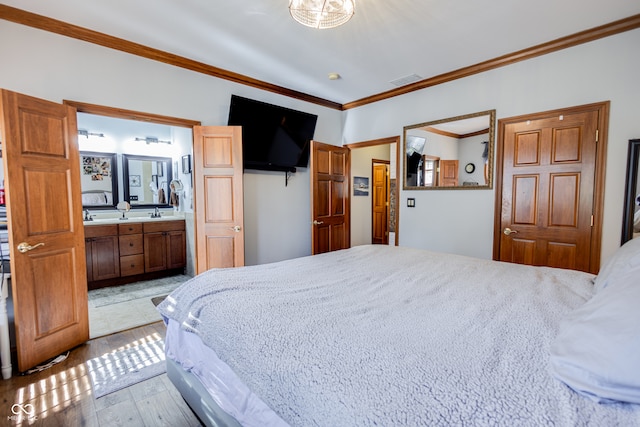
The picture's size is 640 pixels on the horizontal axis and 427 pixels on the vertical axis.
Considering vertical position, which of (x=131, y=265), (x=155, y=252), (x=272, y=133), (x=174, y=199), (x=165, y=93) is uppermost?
(x=165, y=93)

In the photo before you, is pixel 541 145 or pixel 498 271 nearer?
pixel 498 271

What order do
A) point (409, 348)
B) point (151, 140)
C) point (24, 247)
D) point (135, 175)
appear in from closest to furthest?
point (409, 348)
point (24, 247)
point (135, 175)
point (151, 140)

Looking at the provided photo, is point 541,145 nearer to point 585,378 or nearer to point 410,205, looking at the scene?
point 410,205

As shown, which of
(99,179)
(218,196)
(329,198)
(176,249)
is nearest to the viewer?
(218,196)

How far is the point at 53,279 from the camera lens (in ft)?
7.61

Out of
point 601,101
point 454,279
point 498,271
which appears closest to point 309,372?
point 454,279

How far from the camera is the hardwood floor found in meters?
1.71

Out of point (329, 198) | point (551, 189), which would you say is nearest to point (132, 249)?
point (329, 198)

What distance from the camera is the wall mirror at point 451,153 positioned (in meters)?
3.23

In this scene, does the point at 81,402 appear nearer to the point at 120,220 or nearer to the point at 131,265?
the point at 131,265

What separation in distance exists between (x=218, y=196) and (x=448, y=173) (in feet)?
8.95

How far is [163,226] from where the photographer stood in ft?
14.7

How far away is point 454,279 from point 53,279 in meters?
2.97

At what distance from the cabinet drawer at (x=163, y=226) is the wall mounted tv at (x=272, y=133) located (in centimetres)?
172
